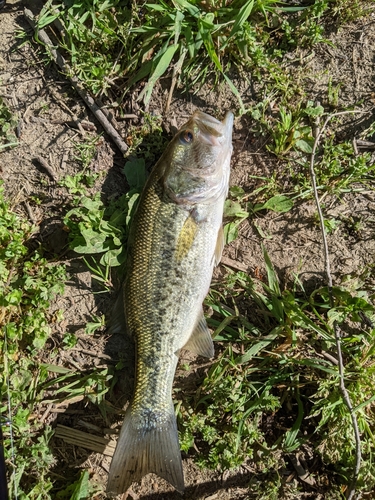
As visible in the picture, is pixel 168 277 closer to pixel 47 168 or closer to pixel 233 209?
pixel 233 209

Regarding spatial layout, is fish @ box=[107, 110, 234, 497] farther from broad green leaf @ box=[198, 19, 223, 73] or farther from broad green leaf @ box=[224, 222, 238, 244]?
broad green leaf @ box=[198, 19, 223, 73]

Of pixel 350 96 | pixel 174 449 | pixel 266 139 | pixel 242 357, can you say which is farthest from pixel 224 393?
pixel 350 96

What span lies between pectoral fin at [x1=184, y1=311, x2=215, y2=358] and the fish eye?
4.37ft

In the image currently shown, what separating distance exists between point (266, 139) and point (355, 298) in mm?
1491

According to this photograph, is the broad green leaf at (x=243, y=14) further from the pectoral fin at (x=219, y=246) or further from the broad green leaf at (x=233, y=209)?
the pectoral fin at (x=219, y=246)

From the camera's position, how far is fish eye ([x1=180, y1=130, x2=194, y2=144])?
340 cm

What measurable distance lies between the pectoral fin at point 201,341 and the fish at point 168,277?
9 cm

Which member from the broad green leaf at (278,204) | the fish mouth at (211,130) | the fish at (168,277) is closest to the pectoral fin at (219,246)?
the fish at (168,277)

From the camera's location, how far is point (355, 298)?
347 centimetres

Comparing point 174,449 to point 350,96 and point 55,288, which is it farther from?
point 350,96

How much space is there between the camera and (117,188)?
12.7 ft

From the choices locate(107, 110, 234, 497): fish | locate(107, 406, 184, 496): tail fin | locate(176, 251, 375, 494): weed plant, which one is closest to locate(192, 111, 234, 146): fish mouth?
locate(107, 110, 234, 497): fish

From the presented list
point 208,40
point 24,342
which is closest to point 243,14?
point 208,40

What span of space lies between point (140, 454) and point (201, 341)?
0.93 metres
